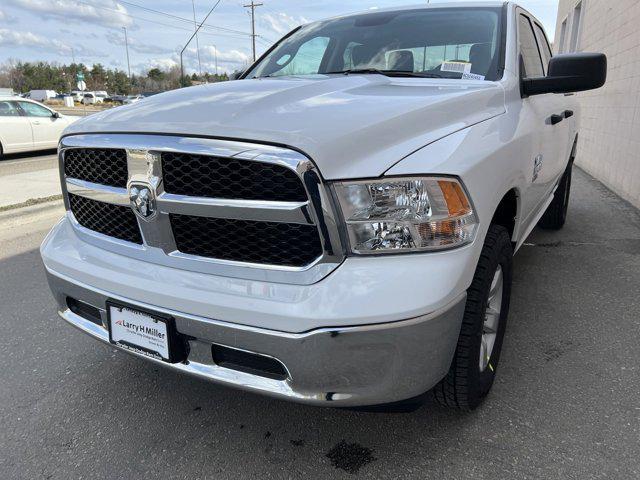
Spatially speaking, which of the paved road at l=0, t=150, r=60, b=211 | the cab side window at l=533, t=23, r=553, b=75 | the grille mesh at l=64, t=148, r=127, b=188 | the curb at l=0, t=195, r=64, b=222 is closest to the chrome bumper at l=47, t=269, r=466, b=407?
the grille mesh at l=64, t=148, r=127, b=188

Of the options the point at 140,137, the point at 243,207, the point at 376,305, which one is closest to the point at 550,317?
the point at 376,305

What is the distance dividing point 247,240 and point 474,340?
2.97 feet

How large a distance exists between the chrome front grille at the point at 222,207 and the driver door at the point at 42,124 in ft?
39.3

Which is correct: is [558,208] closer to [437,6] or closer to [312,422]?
[437,6]

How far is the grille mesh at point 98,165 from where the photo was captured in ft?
6.38

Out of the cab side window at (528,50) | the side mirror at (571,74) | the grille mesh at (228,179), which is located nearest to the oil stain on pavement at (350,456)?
the grille mesh at (228,179)

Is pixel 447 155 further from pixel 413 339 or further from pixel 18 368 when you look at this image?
pixel 18 368

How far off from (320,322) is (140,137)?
92cm

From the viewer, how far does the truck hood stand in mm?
1620

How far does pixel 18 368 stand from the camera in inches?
109

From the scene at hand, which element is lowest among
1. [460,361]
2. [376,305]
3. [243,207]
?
[460,361]

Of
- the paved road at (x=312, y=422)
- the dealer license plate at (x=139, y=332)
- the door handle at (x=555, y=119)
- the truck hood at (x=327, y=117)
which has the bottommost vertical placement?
the paved road at (x=312, y=422)

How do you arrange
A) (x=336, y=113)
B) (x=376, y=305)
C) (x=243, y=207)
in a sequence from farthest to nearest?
(x=336, y=113) < (x=243, y=207) < (x=376, y=305)

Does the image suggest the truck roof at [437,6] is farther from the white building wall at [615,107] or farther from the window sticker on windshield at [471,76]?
the white building wall at [615,107]
